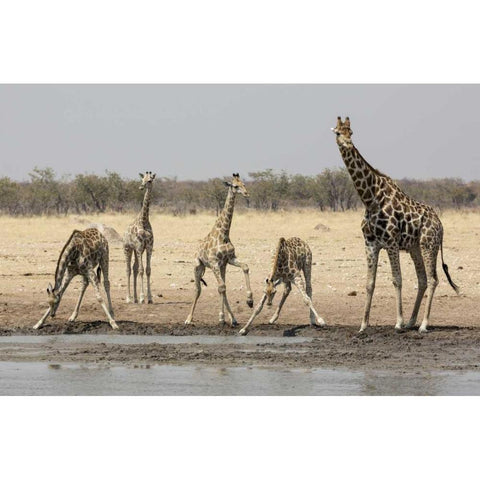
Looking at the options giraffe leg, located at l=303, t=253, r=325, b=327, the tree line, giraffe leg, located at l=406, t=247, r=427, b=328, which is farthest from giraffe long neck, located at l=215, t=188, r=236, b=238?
the tree line

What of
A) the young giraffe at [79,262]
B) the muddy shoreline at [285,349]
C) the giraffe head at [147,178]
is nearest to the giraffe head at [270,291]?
the muddy shoreline at [285,349]

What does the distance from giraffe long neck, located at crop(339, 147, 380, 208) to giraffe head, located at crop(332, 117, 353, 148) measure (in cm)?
10

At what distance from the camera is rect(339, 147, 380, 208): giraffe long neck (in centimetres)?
1305

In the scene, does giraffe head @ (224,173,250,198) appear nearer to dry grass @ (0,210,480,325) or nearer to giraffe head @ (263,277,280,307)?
giraffe head @ (263,277,280,307)

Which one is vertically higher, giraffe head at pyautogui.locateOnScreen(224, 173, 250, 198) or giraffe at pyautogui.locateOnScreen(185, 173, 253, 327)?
giraffe head at pyautogui.locateOnScreen(224, 173, 250, 198)

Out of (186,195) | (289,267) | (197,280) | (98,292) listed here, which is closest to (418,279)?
(289,267)

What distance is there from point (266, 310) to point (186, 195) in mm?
44750

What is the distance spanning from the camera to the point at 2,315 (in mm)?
15328

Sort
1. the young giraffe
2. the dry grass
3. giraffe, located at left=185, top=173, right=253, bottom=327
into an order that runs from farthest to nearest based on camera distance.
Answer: the dry grass < giraffe, located at left=185, top=173, right=253, bottom=327 < the young giraffe

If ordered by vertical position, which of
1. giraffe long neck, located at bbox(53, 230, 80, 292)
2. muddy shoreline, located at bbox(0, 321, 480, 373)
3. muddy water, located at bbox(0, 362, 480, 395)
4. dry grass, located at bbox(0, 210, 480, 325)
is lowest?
muddy water, located at bbox(0, 362, 480, 395)

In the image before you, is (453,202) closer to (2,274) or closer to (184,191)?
(184,191)

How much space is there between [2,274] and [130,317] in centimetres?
574

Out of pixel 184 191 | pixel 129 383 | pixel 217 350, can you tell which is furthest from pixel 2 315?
pixel 184 191

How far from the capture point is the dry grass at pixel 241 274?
1538cm
